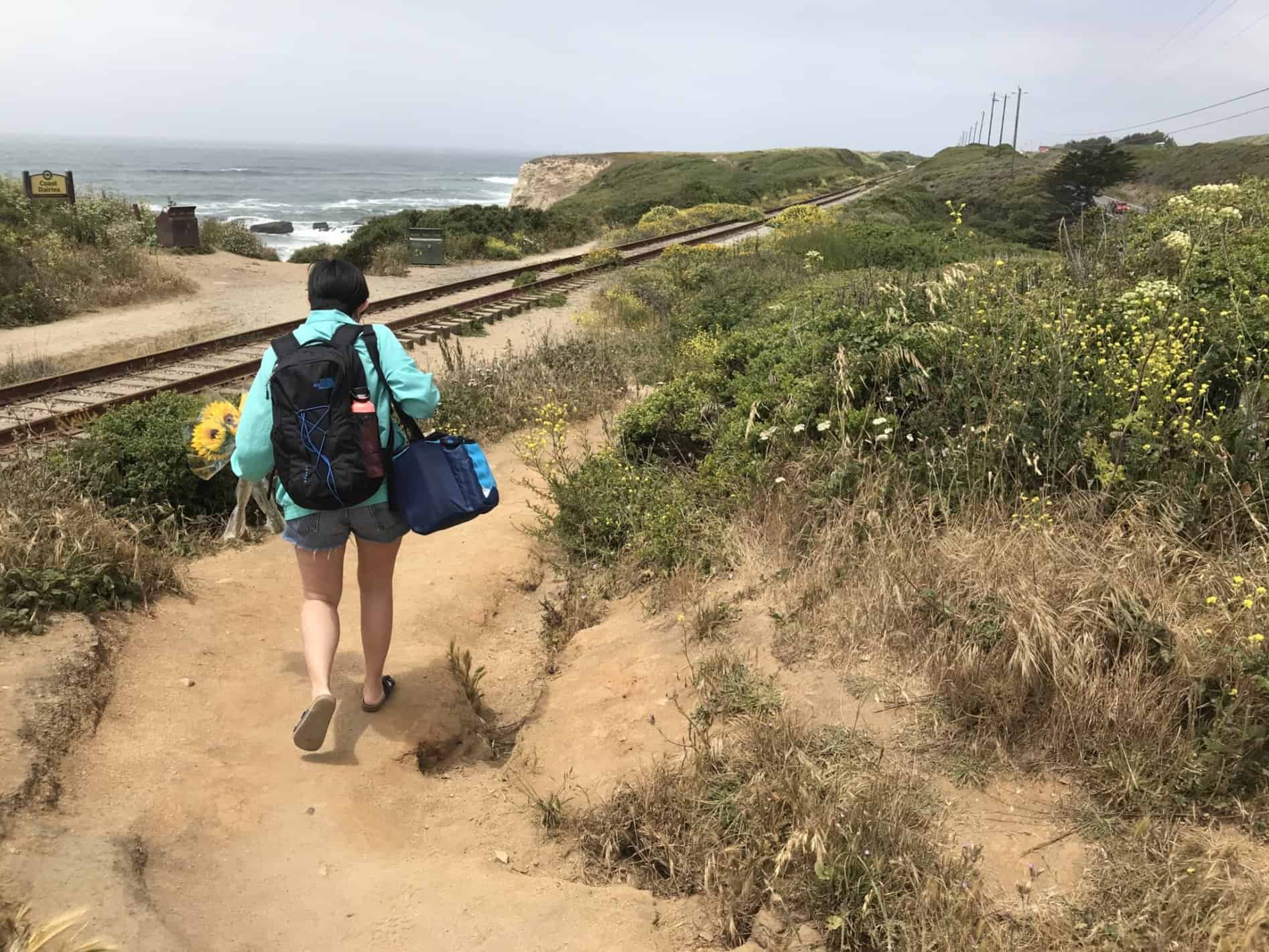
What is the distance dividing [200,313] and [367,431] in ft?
41.2

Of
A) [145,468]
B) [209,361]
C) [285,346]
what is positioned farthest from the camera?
[209,361]

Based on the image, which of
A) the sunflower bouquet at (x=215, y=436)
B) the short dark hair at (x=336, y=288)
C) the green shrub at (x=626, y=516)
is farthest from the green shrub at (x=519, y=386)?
the short dark hair at (x=336, y=288)

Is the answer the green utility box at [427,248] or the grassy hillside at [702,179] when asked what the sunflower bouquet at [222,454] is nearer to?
the green utility box at [427,248]

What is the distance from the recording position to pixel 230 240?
2073 cm

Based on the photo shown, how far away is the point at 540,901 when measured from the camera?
8.61ft

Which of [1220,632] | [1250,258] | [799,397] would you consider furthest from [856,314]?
[1220,632]

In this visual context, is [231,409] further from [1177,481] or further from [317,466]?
[1177,481]

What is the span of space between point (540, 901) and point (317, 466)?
1680mm

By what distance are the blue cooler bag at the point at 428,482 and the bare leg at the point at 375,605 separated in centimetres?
26

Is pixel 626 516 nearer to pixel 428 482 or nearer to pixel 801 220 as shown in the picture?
pixel 428 482

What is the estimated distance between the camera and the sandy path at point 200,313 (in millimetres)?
11336

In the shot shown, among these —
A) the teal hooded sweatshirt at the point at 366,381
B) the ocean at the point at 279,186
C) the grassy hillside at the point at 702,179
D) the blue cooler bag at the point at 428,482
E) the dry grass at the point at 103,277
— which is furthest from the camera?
the ocean at the point at 279,186

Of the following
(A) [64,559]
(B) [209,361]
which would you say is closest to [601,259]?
(B) [209,361]

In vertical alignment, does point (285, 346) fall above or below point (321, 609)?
above
